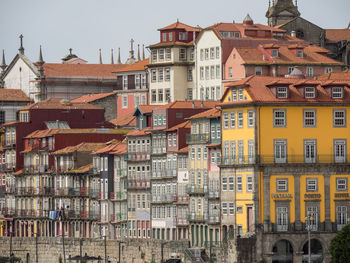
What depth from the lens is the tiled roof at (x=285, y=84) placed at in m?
140

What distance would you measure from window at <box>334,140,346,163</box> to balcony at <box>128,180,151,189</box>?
86.8 ft

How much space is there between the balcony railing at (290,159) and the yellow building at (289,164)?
0.08m

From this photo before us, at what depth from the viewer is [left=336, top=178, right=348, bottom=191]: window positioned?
462 ft

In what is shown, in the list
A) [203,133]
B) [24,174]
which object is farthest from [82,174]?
[203,133]

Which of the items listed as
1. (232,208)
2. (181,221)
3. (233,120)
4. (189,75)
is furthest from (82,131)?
(232,208)

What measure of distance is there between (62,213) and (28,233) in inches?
452

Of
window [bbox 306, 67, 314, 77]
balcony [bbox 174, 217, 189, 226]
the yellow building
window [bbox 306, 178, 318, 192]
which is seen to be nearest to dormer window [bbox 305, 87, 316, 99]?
the yellow building

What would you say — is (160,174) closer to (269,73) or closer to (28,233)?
(269,73)

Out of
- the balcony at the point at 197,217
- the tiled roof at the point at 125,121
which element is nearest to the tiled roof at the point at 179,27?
the tiled roof at the point at 125,121

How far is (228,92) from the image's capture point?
14412 centimetres

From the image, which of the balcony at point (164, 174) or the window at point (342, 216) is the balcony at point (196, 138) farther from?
the window at point (342, 216)

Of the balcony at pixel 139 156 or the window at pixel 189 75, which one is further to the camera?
the window at pixel 189 75

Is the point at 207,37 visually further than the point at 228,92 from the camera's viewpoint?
Yes

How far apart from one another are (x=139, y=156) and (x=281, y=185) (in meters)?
28.3
